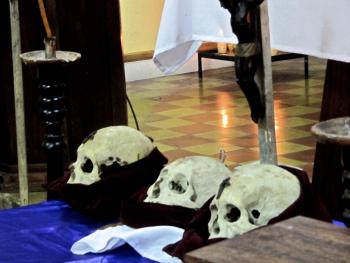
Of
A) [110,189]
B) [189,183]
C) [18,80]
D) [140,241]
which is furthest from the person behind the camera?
[18,80]

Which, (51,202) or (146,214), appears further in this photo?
(51,202)

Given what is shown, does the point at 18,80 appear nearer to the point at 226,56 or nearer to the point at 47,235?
the point at 47,235

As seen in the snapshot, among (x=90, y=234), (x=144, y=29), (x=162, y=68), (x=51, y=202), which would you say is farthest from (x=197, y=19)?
(x=144, y=29)

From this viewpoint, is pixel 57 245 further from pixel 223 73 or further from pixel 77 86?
pixel 223 73

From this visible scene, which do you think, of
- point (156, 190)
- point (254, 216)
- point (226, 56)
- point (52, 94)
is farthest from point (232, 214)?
point (226, 56)

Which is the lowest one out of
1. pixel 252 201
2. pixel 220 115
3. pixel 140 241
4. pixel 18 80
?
pixel 220 115

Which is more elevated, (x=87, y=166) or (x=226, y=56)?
(x=87, y=166)

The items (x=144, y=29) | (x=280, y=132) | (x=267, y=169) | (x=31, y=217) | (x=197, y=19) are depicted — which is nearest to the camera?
(x=267, y=169)

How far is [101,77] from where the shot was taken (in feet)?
12.7

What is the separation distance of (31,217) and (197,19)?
92cm

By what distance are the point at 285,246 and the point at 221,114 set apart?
473 centimetres

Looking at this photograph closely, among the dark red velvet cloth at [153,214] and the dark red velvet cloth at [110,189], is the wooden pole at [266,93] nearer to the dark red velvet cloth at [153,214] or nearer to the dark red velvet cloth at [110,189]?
the dark red velvet cloth at [153,214]

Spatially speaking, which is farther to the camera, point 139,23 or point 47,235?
point 139,23

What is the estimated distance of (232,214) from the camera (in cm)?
164
